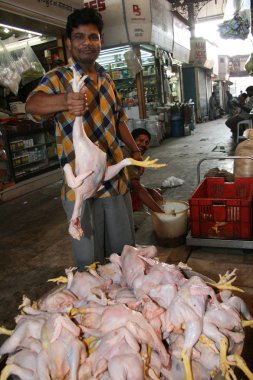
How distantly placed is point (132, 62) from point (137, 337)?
430 inches

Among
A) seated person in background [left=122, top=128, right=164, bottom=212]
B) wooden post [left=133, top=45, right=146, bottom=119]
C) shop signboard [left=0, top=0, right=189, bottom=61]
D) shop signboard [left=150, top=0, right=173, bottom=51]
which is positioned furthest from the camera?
wooden post [left=133, top=45, right=146, bottom=119]

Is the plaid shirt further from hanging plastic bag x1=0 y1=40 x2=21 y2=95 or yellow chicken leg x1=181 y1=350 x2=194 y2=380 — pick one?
hanging plastic bag x1=0 y1=40 x2=21 y2=95

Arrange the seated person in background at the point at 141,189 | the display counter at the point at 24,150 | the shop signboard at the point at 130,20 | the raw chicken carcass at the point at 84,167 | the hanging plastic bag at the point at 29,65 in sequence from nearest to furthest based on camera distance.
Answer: the raw chicken carcass at the point at 84,167, the seated person in background at the point at 141,189, the display counter at the point at 24,150, the hanging plastic bag at the point at 29,65, the shop signboard at the point at 130,20

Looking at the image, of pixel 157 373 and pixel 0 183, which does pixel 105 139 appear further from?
pixel 0 183

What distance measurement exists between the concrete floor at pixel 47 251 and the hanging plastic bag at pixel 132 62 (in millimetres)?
5131

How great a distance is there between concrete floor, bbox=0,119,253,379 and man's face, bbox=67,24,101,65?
2245 mm

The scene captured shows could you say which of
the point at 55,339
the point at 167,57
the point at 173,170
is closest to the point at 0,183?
the point at 173,170

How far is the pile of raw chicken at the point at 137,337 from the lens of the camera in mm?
1366

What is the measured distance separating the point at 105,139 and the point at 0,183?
210 inches

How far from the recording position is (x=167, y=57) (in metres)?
14.8

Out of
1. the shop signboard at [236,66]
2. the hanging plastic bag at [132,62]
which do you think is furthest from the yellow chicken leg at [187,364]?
the shop signboard at [236,66]

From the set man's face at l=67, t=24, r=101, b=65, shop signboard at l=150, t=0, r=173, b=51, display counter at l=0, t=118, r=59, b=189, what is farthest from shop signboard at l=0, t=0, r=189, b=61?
man's face at l=67, t=24, r=101, b=65

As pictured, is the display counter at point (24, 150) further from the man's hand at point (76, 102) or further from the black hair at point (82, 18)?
the man's hand at point (76, 102)

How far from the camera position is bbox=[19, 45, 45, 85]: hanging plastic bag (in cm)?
747
